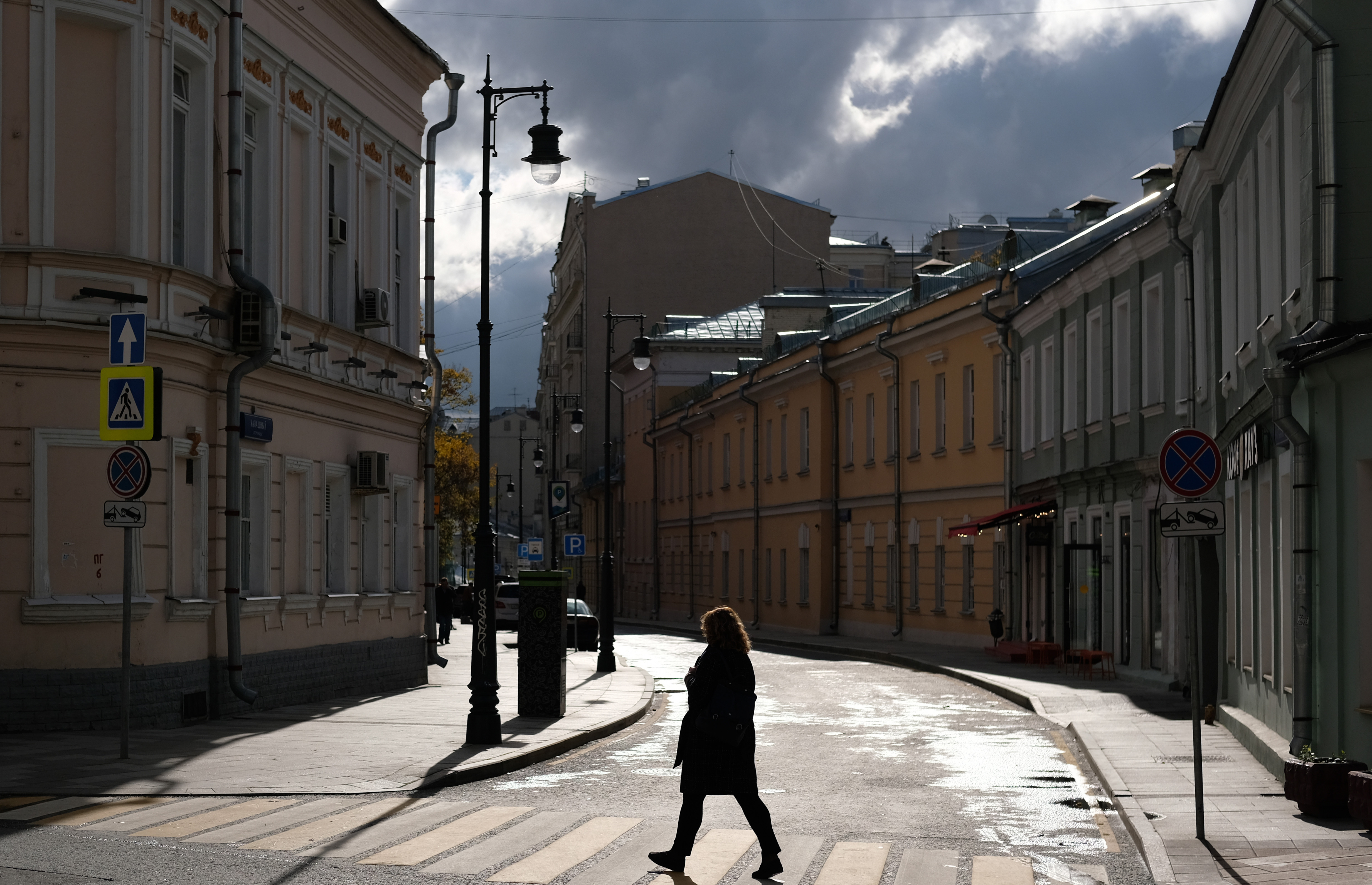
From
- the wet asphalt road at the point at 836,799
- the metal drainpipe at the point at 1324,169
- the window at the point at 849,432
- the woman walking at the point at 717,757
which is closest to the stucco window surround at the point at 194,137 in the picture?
the wet asphalt road at the point at 836,799

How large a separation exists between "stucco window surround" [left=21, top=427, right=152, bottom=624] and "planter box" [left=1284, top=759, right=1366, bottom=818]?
1057cm

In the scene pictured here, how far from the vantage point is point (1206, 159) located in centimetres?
1825

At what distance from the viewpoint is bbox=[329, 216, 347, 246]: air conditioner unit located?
22.4m

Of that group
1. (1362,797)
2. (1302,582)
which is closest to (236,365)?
(1302,582)

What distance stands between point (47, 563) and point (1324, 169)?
11.9 metres

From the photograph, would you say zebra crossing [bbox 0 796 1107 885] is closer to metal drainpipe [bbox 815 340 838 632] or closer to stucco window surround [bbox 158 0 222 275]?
stucco window surround [bbox 158 0 222 275]

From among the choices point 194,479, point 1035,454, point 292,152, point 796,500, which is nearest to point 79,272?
point 194,479

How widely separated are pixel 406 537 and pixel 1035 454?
13.2 m

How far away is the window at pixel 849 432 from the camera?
45.1m

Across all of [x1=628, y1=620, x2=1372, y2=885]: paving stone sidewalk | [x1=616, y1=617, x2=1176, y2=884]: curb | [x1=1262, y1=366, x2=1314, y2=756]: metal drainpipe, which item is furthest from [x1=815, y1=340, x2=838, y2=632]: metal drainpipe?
[x1=1262, y1=366, x2=1314, y2=756]: metal drainpipe

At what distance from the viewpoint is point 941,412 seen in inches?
1528

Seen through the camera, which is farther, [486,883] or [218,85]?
[218,85]

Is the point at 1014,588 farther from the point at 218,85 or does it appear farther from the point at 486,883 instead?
the point at 486,883

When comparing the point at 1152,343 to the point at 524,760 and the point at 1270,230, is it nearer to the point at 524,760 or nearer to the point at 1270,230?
the point at 1270,230
